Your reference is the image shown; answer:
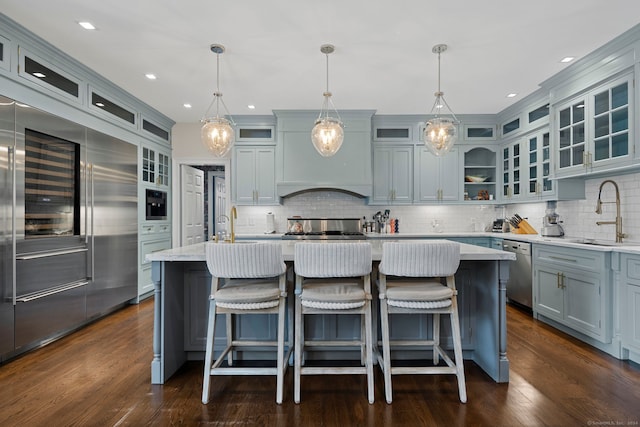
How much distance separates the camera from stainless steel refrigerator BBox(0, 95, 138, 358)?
100 inches

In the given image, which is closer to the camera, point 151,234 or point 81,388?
point 81,388

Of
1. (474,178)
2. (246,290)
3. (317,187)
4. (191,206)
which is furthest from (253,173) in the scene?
(474,178)

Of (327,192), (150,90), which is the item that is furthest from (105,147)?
(327,192)

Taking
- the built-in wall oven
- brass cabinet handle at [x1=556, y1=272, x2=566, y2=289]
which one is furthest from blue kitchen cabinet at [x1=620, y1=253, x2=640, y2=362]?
the built-in wall oven

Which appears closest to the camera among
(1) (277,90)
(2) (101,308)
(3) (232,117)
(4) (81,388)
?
(4) (81,388)

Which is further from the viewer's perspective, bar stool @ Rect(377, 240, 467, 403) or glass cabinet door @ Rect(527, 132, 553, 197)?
glass cabinet door @ Rect(527, 132, 553, 197)

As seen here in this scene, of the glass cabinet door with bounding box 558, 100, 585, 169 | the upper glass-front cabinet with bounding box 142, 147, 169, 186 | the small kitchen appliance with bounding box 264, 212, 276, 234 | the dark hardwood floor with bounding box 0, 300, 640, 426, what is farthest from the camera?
the small kitchen appliance with bounding box 264, 212, 276, 234

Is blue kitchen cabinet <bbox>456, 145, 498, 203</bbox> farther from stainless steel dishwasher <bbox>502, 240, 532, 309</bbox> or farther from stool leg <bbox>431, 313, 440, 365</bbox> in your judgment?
stool leg <bbox>431, 313, 440, 365</bbox>

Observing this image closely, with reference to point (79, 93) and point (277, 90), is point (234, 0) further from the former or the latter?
point (79, 93)

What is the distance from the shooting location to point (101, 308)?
360 centimetres

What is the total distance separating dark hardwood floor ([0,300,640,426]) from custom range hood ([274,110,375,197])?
2874 mm

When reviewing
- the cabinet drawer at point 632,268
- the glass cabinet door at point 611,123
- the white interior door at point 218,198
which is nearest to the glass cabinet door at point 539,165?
the glass cabinet door at point 611,123

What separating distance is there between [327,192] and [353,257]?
10.9ft

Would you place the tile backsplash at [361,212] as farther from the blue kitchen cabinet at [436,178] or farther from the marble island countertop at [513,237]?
the marble island countertop at [513,237]
